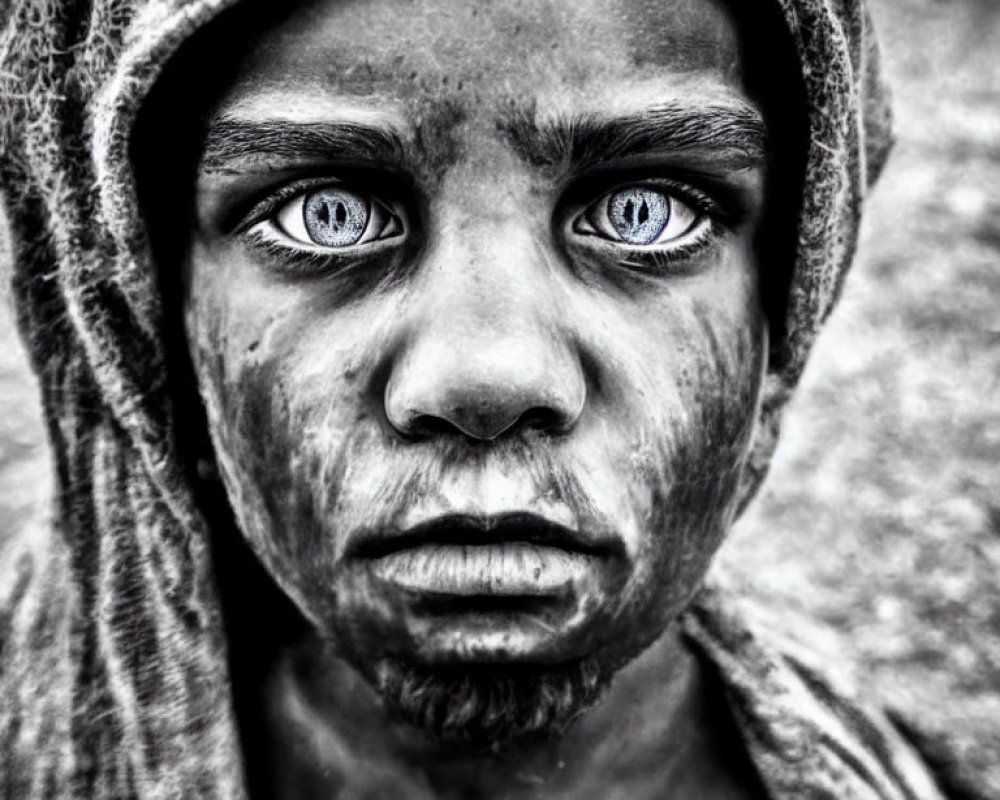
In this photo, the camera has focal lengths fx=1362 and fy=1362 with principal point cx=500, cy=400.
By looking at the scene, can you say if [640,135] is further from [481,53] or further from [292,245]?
[292,245]

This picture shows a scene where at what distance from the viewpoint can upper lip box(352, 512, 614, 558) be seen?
125 cm

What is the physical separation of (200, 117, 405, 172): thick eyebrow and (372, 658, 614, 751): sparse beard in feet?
1.67

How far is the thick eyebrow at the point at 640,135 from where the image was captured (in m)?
1.30

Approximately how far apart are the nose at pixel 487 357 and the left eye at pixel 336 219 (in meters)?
0.10

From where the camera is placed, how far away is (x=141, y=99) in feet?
4.52

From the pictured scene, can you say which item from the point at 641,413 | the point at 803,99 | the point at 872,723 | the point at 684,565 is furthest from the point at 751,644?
the point at 803,99

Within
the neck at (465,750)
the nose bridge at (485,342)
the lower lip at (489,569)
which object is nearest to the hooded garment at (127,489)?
the neck at (465,750)

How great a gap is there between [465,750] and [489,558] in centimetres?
52

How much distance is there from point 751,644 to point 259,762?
0.68m

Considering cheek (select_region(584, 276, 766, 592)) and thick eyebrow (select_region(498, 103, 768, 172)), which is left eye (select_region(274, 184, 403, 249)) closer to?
thick eyebrow (select_region(498, 103, 768, 172))

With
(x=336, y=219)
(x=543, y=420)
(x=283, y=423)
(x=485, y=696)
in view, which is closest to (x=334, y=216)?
(x=336, y=219)

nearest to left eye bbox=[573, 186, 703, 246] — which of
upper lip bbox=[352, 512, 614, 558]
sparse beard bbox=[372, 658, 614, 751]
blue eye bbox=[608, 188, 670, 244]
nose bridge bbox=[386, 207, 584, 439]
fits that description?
blue eye bbox=[608, 188, 670, 244]

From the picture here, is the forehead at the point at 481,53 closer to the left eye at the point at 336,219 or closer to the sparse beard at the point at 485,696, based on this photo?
the left eye at the point at 336,219

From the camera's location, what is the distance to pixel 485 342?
1.25 metres
